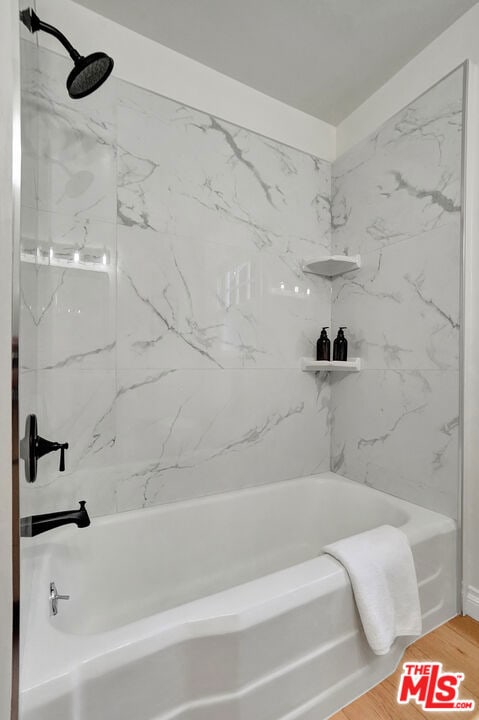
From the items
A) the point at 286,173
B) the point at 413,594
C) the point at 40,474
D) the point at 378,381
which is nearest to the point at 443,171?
the point at 286,173

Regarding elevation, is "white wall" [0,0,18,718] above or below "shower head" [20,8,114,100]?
below

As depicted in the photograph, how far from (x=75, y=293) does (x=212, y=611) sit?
46.9 inches

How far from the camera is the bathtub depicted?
2.60 feet

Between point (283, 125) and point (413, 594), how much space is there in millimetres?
2238

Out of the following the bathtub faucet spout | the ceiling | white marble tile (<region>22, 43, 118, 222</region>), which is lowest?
the bathtub faucet spout

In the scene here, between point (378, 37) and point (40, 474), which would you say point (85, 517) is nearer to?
point (40, 474)

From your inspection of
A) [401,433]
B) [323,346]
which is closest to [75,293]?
[323,346]

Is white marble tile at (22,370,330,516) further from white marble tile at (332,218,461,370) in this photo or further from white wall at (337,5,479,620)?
white wall at (337,5,479,620)

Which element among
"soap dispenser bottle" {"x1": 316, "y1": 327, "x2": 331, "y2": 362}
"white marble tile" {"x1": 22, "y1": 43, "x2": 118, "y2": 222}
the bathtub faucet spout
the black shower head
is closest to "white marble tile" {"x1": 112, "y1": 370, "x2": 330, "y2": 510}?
"soap dispenser bottle" {"x1": 316, "y1": 327, "x2": 331, "y2": 362}

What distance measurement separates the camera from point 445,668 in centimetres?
123

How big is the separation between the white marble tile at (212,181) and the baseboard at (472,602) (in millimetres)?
1766

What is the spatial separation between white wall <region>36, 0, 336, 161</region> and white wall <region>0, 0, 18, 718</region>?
1034mm

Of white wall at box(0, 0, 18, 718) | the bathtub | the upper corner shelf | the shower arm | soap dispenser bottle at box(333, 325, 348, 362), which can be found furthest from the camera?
soap dispenser bottle at box(333, 325, 348, 362)

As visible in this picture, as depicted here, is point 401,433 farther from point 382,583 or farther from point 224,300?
point 224,300
